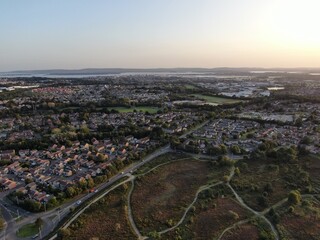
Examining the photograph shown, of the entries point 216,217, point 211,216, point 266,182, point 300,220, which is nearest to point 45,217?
point 211,216

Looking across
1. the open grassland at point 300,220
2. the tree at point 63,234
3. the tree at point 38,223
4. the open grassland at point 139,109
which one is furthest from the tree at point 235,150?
the open grassland at point 139,109

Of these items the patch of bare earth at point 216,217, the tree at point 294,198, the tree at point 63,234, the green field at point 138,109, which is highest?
the tree at point 294,198

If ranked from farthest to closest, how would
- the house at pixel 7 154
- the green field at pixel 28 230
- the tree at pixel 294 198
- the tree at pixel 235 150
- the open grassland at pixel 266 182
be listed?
the house at pixel 7 154 < the tree at pixel 235 150 < the open grassland at pixel 266 182 < the tree at pixel 294 198 < the green field at pixel 28 230

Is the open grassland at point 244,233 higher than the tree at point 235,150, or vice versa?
the tree at point 235,150

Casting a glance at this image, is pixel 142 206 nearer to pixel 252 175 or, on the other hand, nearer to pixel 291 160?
pixel 252 175

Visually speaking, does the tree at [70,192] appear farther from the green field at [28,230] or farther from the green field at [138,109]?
the green field at [138,109]

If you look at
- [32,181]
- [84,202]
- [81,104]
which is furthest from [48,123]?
[84,202]

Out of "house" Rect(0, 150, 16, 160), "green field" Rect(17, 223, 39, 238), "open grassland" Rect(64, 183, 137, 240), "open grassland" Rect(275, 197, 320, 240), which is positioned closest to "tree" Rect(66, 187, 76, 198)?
"open grassland" Rect(64, 183, 137, 240)
